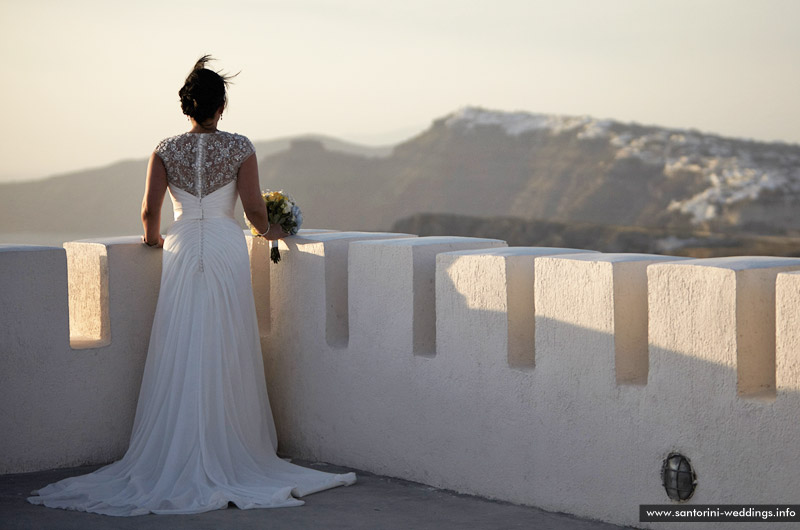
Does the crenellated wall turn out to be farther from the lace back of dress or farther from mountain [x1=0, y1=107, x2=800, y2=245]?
mountain [x1=0, y1=107, x2=800, y2=245]

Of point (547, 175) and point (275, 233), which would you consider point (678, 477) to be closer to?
point (275, 233)

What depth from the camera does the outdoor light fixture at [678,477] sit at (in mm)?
3471

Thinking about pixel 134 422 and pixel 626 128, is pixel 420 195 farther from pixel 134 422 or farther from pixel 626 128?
pixel 134 422

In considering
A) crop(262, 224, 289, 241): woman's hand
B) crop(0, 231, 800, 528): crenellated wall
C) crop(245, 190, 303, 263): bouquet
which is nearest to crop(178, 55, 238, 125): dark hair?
crop(245, 190, 303, 263): bouquet

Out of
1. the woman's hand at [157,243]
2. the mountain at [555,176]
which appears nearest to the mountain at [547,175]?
the mountain at [555,176]

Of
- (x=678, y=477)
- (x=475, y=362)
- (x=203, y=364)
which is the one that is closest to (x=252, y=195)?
(x=203, y=364)

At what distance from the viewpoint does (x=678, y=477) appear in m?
3.49

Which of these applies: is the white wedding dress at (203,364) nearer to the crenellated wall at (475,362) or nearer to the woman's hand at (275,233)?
the woman's hand at (275,233)

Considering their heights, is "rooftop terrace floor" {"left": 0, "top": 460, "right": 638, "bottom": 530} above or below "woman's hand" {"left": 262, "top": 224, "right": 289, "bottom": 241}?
below

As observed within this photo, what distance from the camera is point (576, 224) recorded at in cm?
4047

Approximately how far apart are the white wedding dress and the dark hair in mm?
109

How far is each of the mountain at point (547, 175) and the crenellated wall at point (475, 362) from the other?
32.9 m

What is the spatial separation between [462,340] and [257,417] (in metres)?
1.11

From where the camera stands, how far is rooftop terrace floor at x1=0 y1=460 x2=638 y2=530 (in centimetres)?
375
